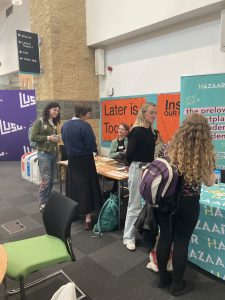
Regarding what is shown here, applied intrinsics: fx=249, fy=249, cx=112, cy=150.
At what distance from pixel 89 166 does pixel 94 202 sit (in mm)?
444

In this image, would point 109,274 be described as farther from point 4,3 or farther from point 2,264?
point 4,3

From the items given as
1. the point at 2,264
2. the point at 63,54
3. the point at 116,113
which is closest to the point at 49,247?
the point at 2,264

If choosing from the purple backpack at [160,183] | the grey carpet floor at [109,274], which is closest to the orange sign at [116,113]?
the grey carpet floor at [109,274]

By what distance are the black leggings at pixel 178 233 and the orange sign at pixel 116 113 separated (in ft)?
9.74

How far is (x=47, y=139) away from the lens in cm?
321

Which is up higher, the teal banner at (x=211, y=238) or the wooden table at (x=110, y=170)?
the wooden table at (x=110, y=170)

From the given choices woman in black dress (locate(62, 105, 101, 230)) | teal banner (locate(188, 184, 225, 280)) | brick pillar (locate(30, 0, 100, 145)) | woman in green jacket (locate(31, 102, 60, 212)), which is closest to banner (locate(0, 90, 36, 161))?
brick pillar (locate(30, 0, 100, 145))

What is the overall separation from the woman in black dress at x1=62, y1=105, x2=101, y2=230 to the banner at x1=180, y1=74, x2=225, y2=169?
1145 millimetres

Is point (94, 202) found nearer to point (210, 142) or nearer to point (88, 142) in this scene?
point (88, 142)

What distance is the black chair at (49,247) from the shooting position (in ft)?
5.10

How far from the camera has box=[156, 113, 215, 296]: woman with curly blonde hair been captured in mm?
1643

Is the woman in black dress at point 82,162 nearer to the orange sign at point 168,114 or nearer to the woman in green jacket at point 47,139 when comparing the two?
the woman in green jacket at point 47,139

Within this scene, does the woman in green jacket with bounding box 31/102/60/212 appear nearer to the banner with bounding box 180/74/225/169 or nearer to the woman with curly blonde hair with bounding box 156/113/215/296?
the banner with bounding box 180/74/225/169

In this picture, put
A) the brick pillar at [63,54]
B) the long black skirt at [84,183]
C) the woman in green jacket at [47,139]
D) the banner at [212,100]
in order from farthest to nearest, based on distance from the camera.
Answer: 1. the brick pillar at [63,54]
2. the woman in green jacket at [47,139]
3. the long black skirt at [84,183]
4. the banner at [212,100]
